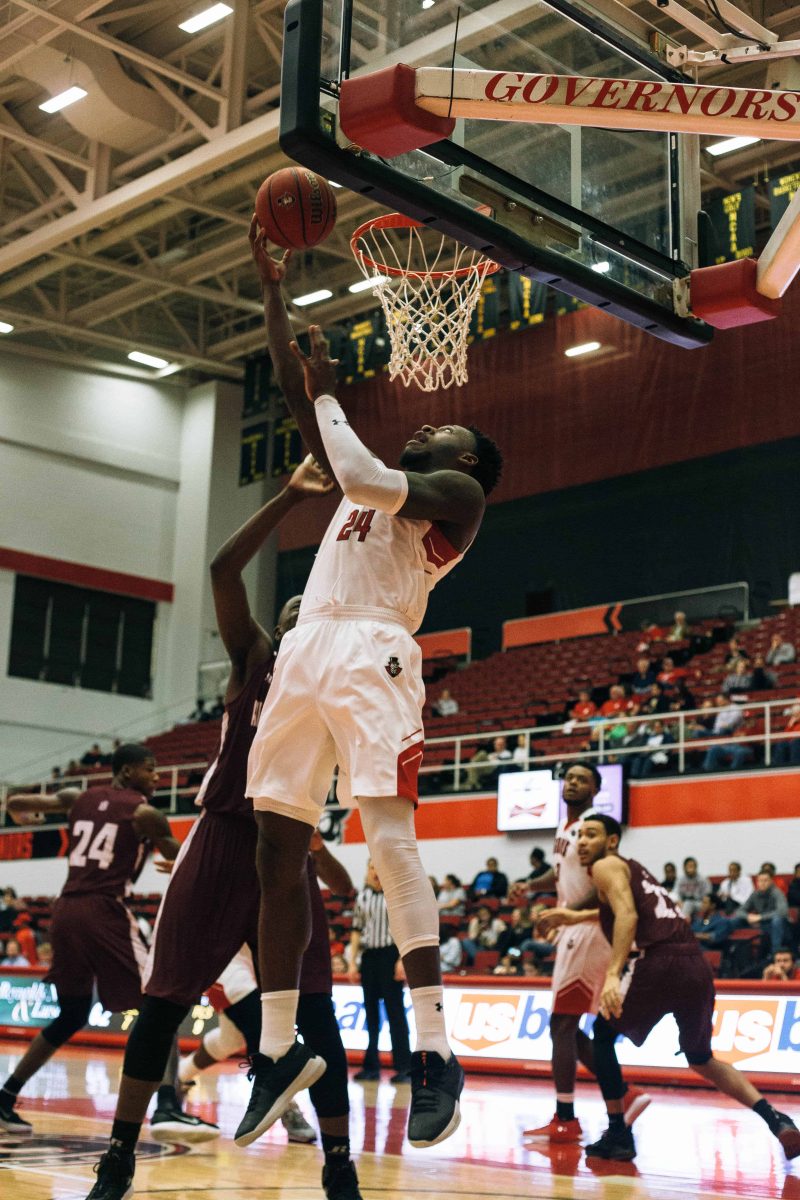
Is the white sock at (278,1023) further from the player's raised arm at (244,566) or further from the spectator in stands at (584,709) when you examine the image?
the spectator in stands at (584,709)

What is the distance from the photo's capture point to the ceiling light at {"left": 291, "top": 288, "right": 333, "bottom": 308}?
22.8 meters

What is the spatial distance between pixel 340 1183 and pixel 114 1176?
2.13ft

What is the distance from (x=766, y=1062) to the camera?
34.2ft

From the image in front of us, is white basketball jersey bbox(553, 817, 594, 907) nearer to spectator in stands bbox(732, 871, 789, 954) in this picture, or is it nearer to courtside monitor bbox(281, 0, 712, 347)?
courtside monitor bbox(281, 0, 712, 347)

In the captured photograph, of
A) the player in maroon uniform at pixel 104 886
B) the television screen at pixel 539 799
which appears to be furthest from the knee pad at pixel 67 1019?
the television screen at pixel 539 799

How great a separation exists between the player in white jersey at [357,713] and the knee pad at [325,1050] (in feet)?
1.55

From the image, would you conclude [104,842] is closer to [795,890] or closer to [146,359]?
[795,890]

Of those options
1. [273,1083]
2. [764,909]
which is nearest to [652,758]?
[764,909]

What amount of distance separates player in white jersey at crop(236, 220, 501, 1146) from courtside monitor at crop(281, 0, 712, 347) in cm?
91

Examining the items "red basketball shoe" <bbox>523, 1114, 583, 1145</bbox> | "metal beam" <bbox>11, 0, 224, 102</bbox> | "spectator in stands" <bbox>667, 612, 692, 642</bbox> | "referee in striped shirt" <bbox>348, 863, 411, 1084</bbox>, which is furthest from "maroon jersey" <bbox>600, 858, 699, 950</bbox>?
"metal beam" <bbox>11, 0, 224, 102</bbox>

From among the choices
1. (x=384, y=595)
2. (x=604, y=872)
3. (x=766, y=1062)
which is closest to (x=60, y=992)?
(x=604, y=872)

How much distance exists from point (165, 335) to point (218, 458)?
266cm

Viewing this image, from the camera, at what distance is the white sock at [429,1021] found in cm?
366

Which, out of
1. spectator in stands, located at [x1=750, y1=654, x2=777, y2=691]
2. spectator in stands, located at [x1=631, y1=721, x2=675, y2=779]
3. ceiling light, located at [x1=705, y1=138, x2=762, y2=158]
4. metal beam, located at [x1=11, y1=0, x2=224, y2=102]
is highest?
metal beam, located at [x1=11, y1=0, x2=224, y2=102]
